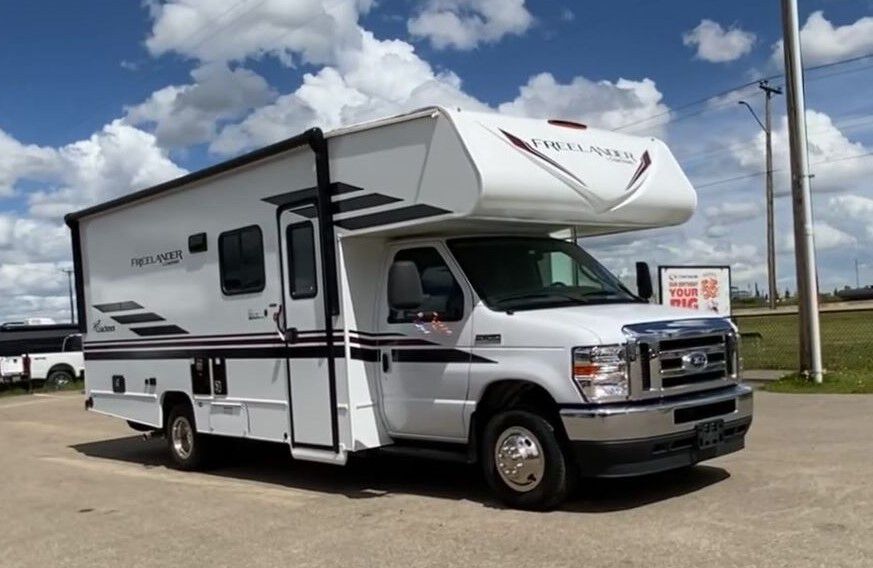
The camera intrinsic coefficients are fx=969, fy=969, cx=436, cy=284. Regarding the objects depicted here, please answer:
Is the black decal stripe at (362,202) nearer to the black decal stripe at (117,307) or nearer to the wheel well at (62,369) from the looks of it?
the black decal stripe at (117,307)

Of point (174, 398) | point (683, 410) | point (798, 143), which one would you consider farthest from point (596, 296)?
point (798, 143)

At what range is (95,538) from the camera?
24.0ft

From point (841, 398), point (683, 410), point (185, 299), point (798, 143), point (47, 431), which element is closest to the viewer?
point (683, 410)

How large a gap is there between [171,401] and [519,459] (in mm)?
5058

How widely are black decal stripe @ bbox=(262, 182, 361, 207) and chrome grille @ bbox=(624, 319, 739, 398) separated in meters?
2.75

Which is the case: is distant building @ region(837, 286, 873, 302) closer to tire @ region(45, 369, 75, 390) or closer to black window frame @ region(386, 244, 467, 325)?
tire @ region(45, 369, 75, 390)

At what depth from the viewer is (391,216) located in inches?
309

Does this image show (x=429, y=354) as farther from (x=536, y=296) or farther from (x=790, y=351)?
(x=790, y=351)

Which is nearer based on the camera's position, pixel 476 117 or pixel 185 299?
pixel 476 117

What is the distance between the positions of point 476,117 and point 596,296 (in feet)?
5.76

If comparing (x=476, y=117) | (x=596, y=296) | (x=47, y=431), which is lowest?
(x=47, y=431)

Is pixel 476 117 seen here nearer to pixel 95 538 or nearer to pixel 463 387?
pixel 463 387

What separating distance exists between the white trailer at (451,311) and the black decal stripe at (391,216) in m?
0.02

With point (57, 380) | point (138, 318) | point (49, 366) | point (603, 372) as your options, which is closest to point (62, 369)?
point (57, 380)
